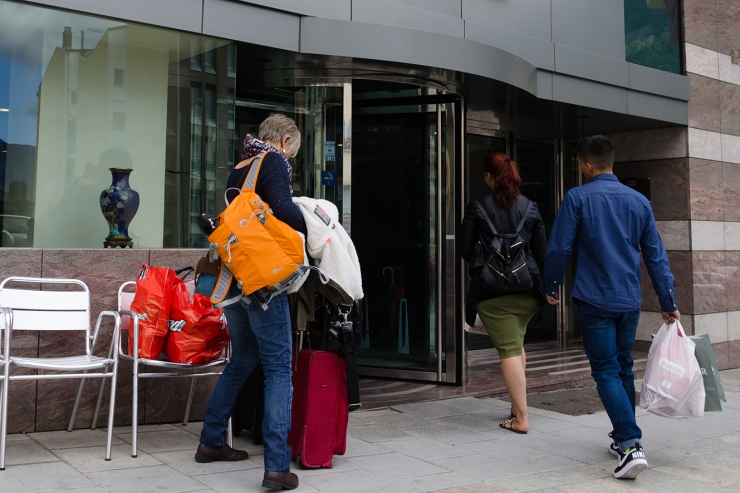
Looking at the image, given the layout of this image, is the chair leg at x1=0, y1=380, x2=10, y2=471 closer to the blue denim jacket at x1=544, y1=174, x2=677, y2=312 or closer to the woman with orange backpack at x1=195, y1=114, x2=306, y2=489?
the woman with orange backpack at x1=195, y1=114, x2=306, y2=489

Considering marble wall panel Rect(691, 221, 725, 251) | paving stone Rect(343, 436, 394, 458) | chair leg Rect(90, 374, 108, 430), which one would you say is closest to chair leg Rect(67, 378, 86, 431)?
chair leg Rect(90, 374, 108, 430)

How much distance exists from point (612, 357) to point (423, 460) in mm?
1161

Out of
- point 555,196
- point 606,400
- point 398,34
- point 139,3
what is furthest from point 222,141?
point 555,196

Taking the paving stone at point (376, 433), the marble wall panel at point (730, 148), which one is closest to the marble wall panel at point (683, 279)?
the marble wall panel at point (730, 148)

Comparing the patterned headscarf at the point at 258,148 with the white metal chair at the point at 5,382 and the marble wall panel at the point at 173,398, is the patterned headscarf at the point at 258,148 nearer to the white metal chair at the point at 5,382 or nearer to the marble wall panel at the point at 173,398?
the white metal chair at the point at 5,382

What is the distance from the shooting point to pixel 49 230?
4785mm

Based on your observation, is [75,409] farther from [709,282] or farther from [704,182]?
[704,182]

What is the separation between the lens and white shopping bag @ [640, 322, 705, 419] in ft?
13.1

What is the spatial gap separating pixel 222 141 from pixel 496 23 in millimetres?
3020

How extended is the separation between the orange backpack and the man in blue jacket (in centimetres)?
154

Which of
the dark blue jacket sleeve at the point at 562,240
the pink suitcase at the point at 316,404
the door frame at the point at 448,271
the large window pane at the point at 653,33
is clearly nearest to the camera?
the pink suitcase at the point at 316,404

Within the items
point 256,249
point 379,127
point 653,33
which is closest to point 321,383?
point 256,249

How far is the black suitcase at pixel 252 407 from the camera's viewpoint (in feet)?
14.3

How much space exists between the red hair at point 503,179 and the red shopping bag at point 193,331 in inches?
75.7
